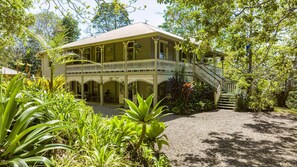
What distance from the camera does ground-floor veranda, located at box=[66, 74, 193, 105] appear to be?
53.9 feet

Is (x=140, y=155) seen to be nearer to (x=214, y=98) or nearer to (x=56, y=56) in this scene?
(x=56, y=56)

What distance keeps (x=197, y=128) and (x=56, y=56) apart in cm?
719

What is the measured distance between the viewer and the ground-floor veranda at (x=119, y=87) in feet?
53.9

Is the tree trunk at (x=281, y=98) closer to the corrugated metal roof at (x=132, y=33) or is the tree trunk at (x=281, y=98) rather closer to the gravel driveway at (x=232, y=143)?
the gravel driveway at (x=232, y=143)

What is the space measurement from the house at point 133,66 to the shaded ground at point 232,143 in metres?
5.88

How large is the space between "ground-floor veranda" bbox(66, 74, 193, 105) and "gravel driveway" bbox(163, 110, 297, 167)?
604 cm

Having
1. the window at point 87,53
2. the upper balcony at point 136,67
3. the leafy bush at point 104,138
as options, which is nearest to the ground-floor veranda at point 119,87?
the upper balcony at point 136,67

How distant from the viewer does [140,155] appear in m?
4.21

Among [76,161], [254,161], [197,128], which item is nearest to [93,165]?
[76,161]

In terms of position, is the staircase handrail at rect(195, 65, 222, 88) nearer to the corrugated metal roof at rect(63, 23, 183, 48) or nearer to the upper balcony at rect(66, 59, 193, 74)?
the upper balcony at rect(66, 59, 193, 74)

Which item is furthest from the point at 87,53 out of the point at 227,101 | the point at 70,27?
the point at 70,27

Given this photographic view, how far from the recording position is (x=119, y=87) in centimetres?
2052

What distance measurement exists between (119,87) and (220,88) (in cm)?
984

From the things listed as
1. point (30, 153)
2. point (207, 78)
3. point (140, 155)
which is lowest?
point (140, 155)
